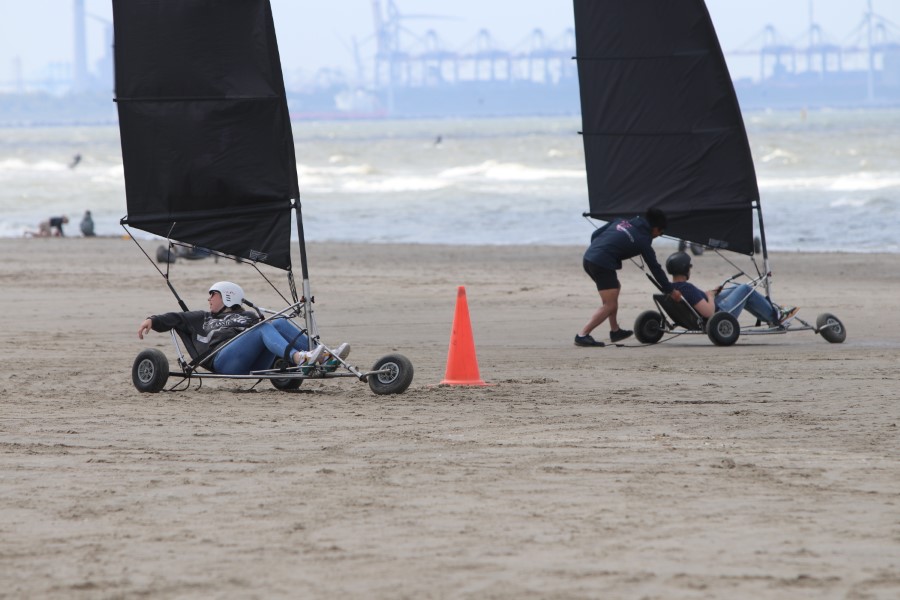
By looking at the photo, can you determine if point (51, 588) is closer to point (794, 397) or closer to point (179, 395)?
point (179, 395)

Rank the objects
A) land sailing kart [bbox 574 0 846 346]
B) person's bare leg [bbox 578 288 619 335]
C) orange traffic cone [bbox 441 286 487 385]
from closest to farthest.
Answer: orange traffic cone [bbox 441 286 487 385] → person's bare leg [bbox 578 288 619 335] → land sailing kart [bbox 574 0 846 346]

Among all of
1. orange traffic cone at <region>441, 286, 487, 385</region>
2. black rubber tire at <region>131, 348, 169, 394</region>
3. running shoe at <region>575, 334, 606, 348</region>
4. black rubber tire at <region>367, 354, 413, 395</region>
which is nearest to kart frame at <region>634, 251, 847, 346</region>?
running shoe at <region>575, 334, 606, 348</region>

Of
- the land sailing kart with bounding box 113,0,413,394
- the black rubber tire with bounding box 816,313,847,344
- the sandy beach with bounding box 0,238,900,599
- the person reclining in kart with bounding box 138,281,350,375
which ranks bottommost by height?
the sandy beach with bounding box 0,238,900,599

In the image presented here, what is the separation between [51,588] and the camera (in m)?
4.78

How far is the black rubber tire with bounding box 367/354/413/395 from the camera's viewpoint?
29.6 feet

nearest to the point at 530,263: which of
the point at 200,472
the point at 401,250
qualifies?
the point at 401,250

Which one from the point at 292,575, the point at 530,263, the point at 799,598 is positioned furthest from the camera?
the point at 530,263

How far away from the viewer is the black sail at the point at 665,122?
44.5 feet

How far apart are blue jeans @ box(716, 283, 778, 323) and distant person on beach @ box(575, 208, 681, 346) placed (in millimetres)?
620

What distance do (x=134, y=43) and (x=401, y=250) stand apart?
15561 mm

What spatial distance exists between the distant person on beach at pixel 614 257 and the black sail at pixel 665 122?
1396mm

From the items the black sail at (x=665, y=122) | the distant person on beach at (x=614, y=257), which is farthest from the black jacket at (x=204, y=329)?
the black sail at (x=665, y=122)

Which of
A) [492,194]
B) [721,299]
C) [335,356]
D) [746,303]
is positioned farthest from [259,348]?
[492,194]

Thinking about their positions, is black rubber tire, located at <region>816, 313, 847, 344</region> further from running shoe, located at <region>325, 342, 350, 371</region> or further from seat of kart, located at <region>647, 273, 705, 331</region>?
running shoe, located at <region>325, 342, 350, 371</region>
